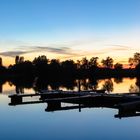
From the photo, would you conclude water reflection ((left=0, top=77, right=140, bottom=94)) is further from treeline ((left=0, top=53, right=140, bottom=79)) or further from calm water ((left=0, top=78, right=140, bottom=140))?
treeline ((left=0, top=53, right=140, bottom=79))

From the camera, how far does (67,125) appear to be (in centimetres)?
2372

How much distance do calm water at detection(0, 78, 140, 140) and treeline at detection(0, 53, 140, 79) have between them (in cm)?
13938

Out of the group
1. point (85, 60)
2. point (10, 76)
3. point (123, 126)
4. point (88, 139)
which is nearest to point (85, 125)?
point (123, 126)

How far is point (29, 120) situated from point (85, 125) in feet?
14.6

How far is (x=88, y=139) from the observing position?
63.7 feet

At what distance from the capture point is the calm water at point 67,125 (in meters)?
20.4

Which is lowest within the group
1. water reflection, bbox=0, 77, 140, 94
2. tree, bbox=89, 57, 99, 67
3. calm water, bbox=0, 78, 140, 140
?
calm water, bbox=0, 78, 140, 140

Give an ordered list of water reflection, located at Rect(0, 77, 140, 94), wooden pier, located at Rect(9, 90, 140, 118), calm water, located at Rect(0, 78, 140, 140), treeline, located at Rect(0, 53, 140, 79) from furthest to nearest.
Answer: treeline, located at Rect(0, 53, 140, 79) < water reflection, located at Rect(0, 77, 140, 94) < wooden pier, located at Rect(9, 90, 140, 118) < calm water, located at Rect(0, 78, 140, 140)

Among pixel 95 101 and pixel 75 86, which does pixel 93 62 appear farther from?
pixel 95 101

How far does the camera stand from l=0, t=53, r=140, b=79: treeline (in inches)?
6791

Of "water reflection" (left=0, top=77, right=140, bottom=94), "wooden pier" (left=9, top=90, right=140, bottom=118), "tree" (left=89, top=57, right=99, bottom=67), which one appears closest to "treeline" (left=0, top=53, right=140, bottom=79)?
"tree" (left=89, top=57, right=99, bottom=67)

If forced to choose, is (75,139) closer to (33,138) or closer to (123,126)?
(33,138)

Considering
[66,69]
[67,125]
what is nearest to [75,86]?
[67,125]

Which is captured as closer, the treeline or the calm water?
the calm water
